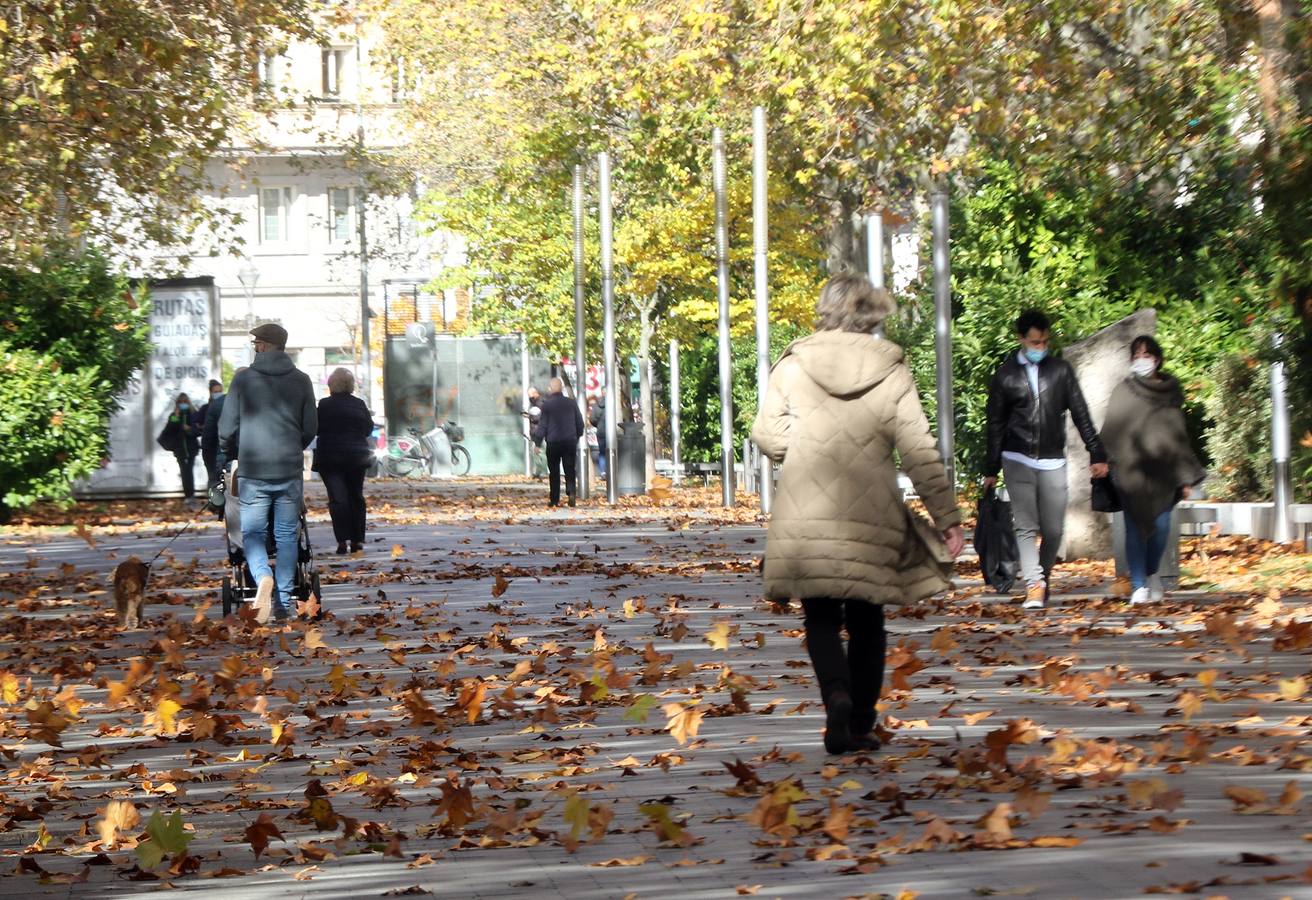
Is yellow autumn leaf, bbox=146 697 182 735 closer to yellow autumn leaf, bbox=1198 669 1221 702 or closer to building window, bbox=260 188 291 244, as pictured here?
yellow autumn leaf, bbox=1198 669 1221 702

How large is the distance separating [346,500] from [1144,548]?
1054 cm

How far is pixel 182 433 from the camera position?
119 ft

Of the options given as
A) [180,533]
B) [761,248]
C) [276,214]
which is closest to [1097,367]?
[180,533]

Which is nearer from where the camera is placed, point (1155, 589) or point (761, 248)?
point (1155, 589)

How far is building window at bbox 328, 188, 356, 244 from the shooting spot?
79938 mm

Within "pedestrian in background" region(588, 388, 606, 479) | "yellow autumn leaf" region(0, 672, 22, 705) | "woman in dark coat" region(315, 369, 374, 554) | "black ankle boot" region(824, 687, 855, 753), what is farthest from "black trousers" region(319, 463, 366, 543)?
"pedestrian in background" region(588, 388, 606, 479)

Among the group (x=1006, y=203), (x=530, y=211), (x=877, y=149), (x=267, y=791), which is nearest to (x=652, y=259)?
(x=530, y=211)

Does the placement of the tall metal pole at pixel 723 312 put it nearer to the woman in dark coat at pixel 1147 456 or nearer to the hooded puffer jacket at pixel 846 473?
the woman in dark coat at pixel 1147 456

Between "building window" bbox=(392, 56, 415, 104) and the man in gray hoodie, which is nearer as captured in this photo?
the man in gray hoodie

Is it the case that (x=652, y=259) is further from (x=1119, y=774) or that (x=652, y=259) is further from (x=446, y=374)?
(x=1119, y=774)

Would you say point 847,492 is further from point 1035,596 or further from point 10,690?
point 1035,596

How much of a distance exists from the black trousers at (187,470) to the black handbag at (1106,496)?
2406 cm

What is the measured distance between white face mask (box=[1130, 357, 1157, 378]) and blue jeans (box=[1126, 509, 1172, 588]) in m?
0.85

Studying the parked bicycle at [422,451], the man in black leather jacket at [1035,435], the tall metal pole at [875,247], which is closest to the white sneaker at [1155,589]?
the man in black leather jacket at [1035,435]
